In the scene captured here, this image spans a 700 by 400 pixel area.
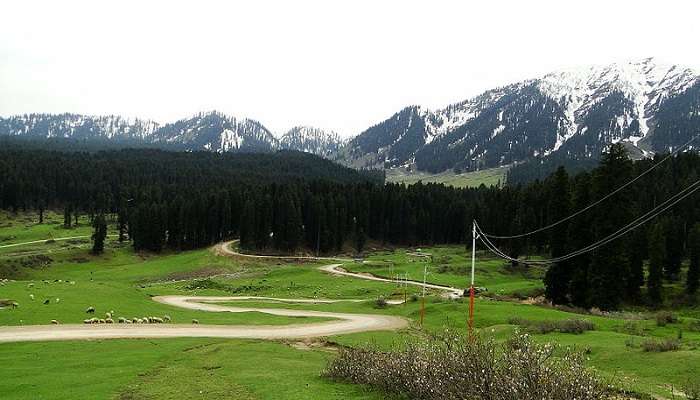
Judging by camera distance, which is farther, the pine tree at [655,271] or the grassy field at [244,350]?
the pine tree at [655,271]

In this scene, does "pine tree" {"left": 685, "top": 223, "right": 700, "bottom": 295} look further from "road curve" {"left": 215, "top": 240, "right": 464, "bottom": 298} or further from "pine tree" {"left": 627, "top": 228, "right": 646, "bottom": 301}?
"road curve" {"left": 215, "top": 240, "right": 464, "bottom": 298}

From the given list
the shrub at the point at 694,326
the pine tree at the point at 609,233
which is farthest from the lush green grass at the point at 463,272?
the shrub at the point at 694,326

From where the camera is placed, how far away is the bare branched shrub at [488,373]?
12.2m

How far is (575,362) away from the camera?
12.9 meters

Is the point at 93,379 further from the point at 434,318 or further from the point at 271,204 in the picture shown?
the point at 271,204

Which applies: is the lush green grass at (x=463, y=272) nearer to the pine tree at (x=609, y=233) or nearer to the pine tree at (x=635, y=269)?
the pine tree at (x=635, y=269)

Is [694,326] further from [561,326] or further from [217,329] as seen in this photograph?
[217,329]

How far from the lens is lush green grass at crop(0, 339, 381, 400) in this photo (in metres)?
18.4

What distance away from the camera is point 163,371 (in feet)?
75.2

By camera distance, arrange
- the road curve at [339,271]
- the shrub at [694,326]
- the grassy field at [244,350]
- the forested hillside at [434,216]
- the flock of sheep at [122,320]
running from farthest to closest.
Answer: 1. the road curve at [339,271]
2. the forested hillside at [434,216]
3. the flock of sheep at [122,320]
4. the shrub at [694,326]
5. the grassy field at [244,350]

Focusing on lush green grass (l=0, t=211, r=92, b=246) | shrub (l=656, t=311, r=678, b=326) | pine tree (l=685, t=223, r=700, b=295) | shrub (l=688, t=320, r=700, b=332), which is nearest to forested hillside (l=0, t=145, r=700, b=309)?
pine tree (l=685, t=223, r=700, b=295)

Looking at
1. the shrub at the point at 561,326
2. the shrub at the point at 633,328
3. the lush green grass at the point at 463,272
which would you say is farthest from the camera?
the lush green grass at the point at 463,272

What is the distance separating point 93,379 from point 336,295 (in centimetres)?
5007

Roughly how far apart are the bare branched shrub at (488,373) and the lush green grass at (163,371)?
1605mm
